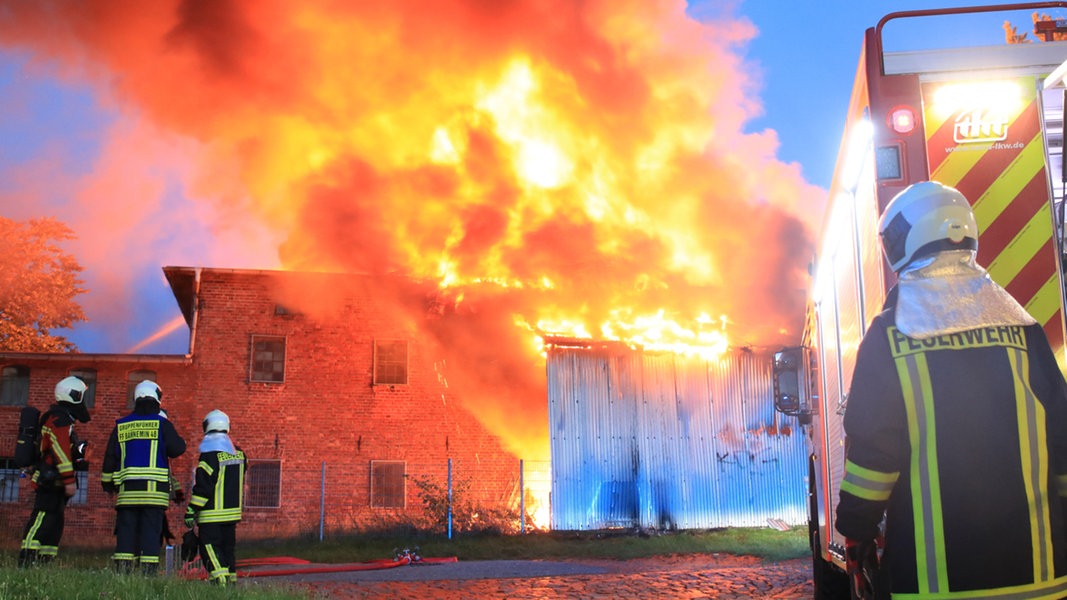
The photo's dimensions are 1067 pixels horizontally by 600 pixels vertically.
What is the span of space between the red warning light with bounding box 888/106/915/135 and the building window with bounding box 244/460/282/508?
1826 centimetres

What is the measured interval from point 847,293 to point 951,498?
283 cm

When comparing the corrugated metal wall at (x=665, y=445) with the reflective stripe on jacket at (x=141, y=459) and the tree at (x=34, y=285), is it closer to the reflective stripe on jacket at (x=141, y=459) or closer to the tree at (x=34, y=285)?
the reflective stripe on jacket at (x=141, y=459)

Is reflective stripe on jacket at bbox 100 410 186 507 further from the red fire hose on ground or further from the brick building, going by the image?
the brick building

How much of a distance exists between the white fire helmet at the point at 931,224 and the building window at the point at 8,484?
21769 millimetres

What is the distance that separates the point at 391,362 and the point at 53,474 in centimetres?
1357

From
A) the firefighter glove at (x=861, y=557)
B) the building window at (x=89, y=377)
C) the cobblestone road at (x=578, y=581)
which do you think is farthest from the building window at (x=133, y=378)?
the firefighter glove at (x=861, y=557)

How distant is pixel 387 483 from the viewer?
21203mm

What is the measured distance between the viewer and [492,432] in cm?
2170

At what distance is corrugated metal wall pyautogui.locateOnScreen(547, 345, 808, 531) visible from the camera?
20.2 meters

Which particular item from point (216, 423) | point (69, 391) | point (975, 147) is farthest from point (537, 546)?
point (975, 147)

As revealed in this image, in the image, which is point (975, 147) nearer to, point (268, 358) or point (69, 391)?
point (69, 391)

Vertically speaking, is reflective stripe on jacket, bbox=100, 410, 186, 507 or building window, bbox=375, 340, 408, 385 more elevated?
building window, bbox=375, 340, 408, 385

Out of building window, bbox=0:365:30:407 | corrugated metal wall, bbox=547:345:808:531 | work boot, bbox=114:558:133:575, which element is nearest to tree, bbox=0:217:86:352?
building window, bbox=0:365:30:407

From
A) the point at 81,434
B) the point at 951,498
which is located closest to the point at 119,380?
the point at 81,434
